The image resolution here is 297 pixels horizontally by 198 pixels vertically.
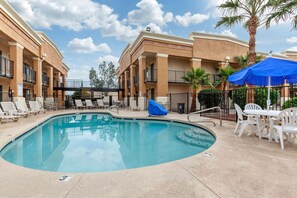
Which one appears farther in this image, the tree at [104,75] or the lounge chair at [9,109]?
the tree at [104,75]

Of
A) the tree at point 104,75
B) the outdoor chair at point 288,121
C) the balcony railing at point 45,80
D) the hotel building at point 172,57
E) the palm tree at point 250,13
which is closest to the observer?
the outdoor chair at point 288,121

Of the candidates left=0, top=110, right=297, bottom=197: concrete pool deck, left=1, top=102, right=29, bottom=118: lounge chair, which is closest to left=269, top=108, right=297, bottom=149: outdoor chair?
left=0, top=110, right=297, bottom=197: concrete pool deck

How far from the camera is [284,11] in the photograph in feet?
27.3

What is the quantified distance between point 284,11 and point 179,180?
9.90m

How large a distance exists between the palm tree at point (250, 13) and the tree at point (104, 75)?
38.9 metres

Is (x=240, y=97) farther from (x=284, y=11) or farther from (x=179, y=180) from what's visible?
(x=179, y=180)

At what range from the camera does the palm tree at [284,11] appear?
805 cm

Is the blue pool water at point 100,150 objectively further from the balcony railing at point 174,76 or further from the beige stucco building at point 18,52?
the balcony railing at point 174,76

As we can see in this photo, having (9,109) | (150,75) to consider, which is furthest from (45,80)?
(150,75)

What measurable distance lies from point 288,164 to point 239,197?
5.87 ft

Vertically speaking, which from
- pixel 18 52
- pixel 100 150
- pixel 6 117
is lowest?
pixel 100 150

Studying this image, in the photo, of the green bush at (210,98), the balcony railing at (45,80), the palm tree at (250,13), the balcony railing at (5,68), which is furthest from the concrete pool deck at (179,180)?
the balcony railing at (45,80)

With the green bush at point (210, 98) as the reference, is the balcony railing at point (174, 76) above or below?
above

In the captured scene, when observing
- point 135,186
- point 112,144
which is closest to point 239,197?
point 135,186
